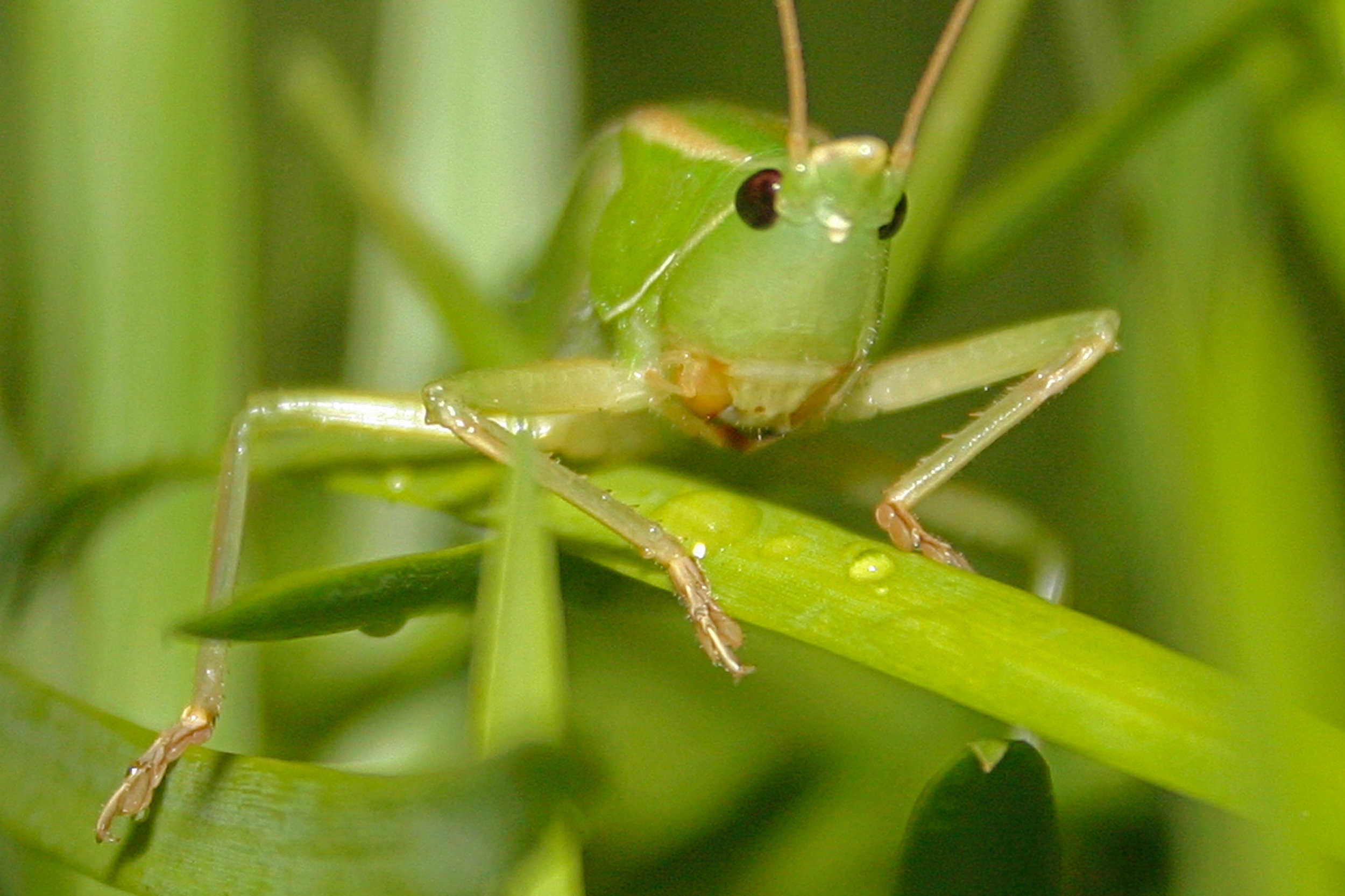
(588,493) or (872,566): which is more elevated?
(588,493)

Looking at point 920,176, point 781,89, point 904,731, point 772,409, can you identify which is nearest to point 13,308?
point 772,409

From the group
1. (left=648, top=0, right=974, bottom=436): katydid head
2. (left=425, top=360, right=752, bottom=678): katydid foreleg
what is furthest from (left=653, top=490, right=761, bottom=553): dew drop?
(left=648, top=0, right=974, bottom=436): katydid head

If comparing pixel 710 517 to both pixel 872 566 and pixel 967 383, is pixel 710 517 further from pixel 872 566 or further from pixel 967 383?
pixel 967 383

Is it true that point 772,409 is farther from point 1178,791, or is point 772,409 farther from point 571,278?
point 1178,791

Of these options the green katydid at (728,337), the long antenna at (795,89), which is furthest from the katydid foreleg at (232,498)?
the long antenna at (795,89)

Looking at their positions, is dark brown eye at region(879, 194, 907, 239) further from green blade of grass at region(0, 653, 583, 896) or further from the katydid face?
green blade of grass at region(0, 653, 583, 896)

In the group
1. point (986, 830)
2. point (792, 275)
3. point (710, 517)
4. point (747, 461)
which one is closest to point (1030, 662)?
point (986, 830)

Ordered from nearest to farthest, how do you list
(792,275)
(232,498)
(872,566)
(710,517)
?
(872,566) < (710,517) < (232,498) < (792,275)
